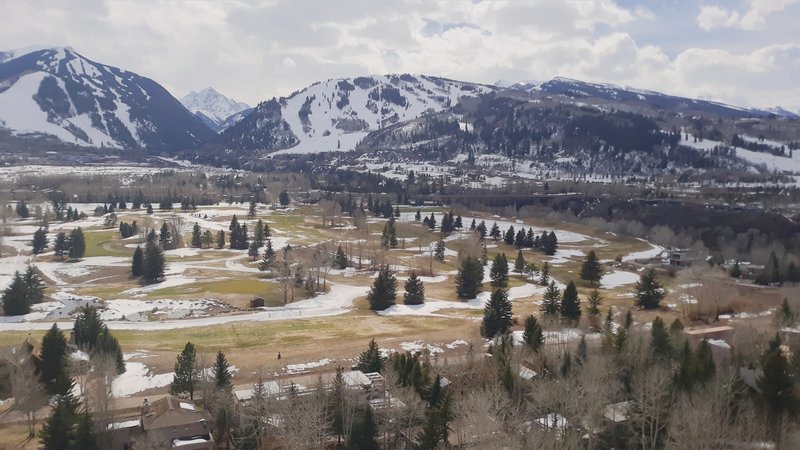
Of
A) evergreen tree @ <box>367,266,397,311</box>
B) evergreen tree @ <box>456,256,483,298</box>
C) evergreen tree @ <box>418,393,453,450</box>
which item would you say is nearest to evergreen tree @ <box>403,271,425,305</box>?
evergreen tree @ <box>367,266,397,311</box>

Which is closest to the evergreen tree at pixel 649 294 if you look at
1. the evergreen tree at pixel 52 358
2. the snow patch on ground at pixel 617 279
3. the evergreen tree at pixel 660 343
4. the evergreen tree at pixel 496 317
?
the snow patch on ground at pixel 617 279

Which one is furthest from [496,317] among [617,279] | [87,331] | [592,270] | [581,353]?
[617,279]

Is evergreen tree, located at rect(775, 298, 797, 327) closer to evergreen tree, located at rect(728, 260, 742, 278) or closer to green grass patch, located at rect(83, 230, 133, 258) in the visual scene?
evergreen tree, located at rect(728, 260, 742, 278)

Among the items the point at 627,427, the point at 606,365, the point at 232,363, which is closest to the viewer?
the point at 627,427

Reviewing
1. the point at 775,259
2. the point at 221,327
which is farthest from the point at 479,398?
the point at 775,259

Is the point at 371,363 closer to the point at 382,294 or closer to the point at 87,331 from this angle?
the point at 87,331

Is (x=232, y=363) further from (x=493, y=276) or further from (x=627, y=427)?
(x=493, y=276)
